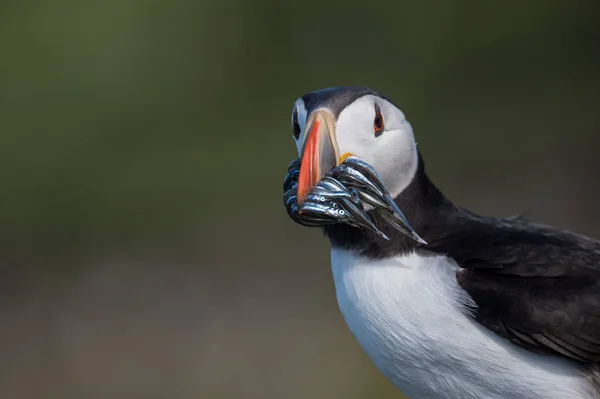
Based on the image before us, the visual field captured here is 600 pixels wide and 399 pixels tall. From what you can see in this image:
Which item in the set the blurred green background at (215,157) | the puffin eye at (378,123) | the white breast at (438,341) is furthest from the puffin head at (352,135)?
the blurred green background at (215,157)

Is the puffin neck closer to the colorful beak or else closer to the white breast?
the white breast

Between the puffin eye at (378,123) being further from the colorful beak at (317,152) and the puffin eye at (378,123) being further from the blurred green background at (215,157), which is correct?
the blurred green background at (215,157)

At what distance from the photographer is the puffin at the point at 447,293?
2.26 metres

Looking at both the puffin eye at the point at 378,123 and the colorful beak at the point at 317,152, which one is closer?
the colorful beak at the point at 317,152

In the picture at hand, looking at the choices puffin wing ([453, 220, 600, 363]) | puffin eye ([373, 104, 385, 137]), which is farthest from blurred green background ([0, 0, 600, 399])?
puffin eye ([373, 104, 385, 137])

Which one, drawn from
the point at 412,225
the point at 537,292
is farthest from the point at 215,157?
the point at 537,292

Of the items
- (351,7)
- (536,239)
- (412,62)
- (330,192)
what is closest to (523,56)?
(412,62)

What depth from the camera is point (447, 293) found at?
2320mm

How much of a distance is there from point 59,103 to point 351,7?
2.44m

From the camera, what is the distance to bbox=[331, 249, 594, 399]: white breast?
229 centimetres

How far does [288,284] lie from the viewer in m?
5.90

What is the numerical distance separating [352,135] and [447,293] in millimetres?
468

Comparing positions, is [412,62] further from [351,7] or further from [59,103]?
[59,103]

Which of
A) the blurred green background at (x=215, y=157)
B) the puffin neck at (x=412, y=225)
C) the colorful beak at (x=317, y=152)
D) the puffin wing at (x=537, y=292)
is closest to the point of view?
the colorful beak at (x=317, y=152)
